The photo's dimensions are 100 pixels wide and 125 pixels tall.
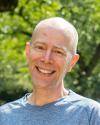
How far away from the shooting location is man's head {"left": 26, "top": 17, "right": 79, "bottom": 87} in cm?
337

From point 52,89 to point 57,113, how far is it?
0.15 m

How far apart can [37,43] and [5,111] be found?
485mm

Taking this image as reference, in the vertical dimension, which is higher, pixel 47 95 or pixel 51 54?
pixel 51 54

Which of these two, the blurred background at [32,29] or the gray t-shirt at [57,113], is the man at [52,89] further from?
the blurred background at [32,29]

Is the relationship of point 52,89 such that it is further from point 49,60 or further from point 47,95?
point 49,60

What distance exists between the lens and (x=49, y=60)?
3355 mm

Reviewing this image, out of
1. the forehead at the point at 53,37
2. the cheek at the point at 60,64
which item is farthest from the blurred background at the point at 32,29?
the cheek at the point at 60,64

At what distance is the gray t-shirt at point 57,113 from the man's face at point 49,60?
144mm

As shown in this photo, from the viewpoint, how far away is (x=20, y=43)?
63.5ft

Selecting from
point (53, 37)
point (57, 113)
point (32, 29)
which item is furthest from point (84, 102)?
point (32, 29)

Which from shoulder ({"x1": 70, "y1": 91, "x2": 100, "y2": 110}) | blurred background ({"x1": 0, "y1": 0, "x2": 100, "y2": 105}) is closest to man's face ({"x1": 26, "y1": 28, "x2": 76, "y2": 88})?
shoulder ({"x1": 70, "y1": 91, "x2": 100, "y2": 110})

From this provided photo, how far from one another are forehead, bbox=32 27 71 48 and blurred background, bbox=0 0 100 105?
890 cm

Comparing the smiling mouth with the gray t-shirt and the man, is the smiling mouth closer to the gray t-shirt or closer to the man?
the man

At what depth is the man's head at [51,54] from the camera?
3365 mm
